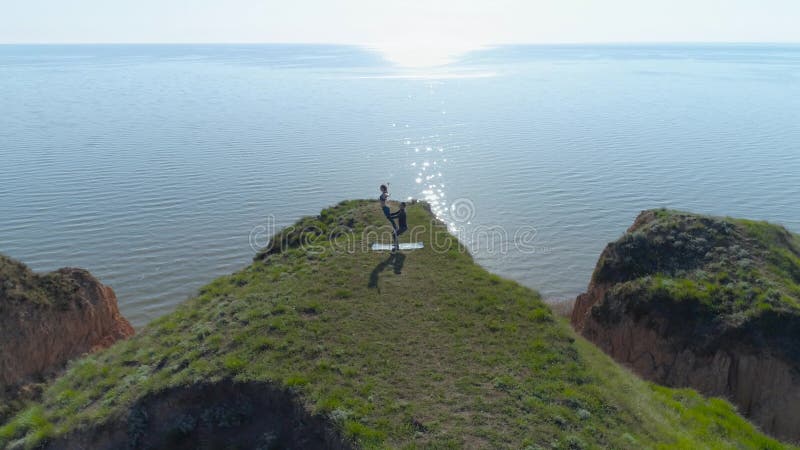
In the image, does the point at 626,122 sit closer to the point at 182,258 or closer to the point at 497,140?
the point at 497,140

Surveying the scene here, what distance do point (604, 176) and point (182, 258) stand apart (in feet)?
117

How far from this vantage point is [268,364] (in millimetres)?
14828

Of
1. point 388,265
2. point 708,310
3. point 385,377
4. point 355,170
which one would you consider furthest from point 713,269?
point 355,170

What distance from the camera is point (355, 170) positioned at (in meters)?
49.7

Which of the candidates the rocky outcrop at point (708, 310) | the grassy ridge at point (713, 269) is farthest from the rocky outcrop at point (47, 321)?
the grassy ridge at point (713, 269)

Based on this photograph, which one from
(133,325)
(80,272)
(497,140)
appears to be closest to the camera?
(80,272)

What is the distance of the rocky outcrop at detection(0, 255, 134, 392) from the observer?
61.8 feet

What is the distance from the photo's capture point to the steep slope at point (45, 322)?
1869 centimetres

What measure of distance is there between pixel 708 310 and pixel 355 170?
34636mm

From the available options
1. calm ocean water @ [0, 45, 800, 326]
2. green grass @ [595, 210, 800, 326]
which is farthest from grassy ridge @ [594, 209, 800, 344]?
calm ocean water @ [0, 45, 800, 326]

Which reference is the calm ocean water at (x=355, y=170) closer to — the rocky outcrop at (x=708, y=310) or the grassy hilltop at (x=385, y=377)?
the rocky outcrop at (x=708, y=310)

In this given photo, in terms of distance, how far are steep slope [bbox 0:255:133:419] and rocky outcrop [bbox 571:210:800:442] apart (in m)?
20.1

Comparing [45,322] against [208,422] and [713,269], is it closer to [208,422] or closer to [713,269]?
[208,422]

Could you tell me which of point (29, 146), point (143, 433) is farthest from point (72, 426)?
point (29, 146)
